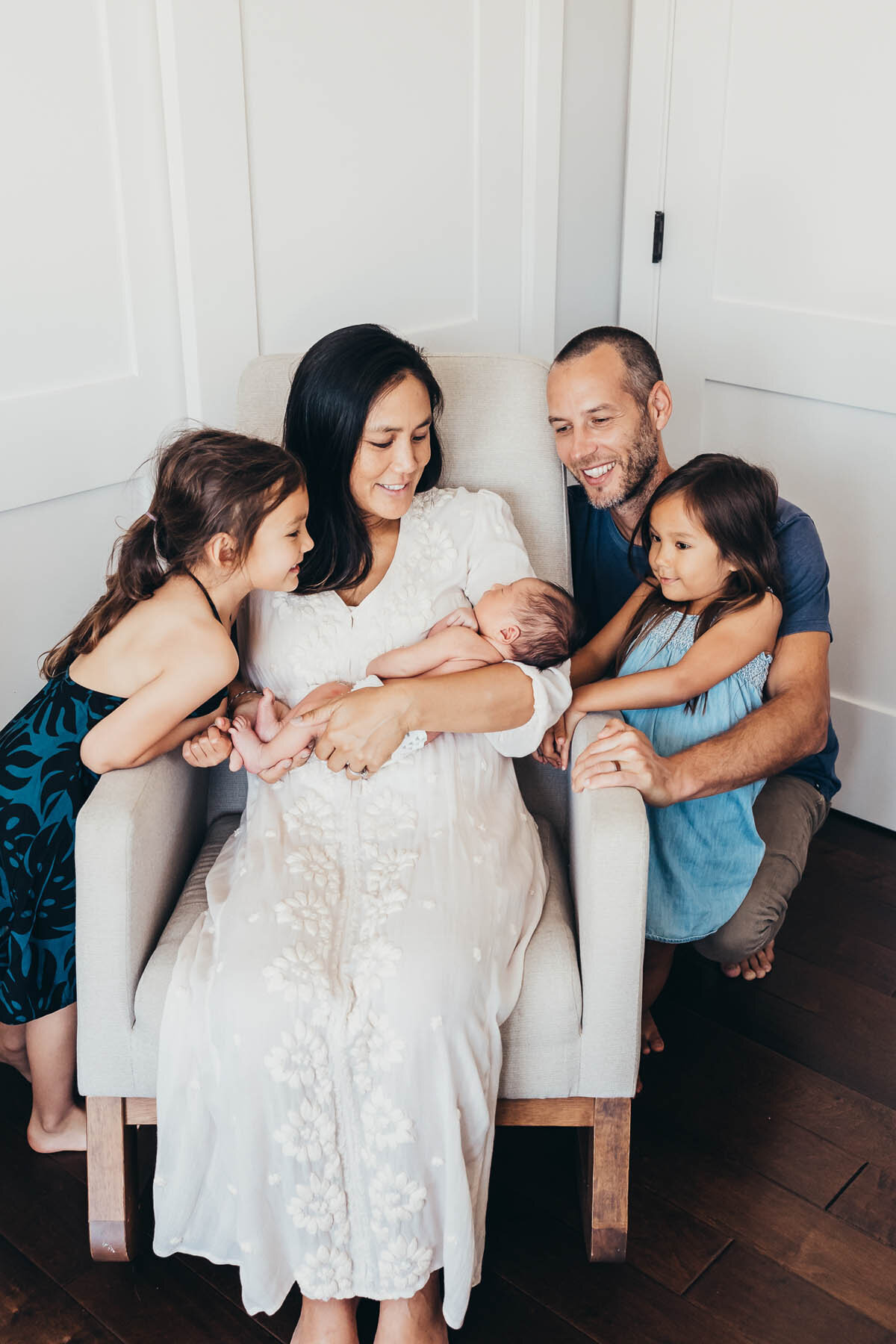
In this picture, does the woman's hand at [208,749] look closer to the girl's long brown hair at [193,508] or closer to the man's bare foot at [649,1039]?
the girl's long brown hair at [193,508]

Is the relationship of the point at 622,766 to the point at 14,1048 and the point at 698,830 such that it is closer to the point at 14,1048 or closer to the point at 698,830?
the point at 698,830

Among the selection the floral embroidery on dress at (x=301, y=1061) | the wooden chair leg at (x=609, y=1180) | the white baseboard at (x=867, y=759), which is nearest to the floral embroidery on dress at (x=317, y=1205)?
the floral embroidery on dress at (x=301, y=1061)

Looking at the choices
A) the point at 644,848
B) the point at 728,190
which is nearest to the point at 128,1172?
the point at 644,848

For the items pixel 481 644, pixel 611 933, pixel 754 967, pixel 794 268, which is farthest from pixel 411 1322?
pixel 794 268

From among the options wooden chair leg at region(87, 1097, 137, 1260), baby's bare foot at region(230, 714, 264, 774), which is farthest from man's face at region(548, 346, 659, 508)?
wooden chair leg at region(87, 1097, 137, 1260)

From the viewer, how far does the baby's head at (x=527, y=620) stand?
5.71 ft

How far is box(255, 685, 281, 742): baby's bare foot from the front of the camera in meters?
1.70

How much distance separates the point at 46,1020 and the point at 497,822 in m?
0.72

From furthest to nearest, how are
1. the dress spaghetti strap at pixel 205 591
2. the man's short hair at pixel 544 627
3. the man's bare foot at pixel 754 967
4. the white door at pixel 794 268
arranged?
the white door at pixel 794 268, the man's bare foot at pixel 754 967, the man's short hair at pixel 544 627, the dress spaghetti strap at pixel 205 591

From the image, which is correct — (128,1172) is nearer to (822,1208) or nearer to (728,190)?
(822,1208)

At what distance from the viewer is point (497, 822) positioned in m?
1.68

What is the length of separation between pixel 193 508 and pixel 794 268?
157 centimetres

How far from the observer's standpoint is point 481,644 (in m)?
1.75

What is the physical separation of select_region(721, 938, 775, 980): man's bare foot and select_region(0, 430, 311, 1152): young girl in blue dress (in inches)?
42.4
